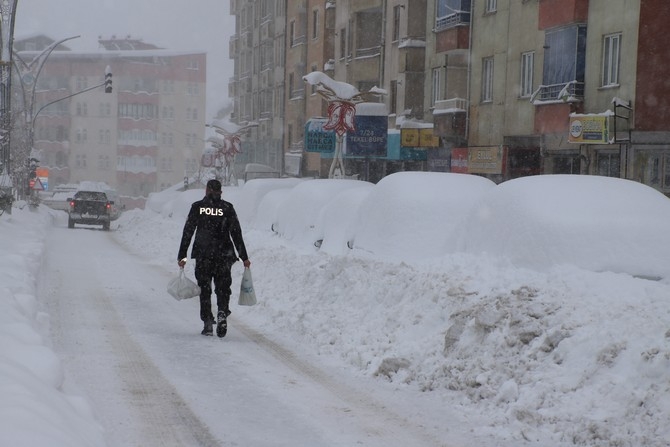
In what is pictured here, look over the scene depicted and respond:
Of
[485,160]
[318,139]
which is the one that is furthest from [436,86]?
[318,139]

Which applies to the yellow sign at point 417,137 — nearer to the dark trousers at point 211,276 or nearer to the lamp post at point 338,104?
the lamp post at point 338,104

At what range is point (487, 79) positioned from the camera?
32406mm

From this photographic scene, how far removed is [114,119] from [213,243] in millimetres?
97993

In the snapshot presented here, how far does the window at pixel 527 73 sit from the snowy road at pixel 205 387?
62.6ft

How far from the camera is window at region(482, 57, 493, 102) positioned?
3216 cm

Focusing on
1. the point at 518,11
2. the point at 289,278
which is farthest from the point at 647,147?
the point at 289,278

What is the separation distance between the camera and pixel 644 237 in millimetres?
9211

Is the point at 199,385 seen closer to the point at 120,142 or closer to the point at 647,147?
the point at 647,147

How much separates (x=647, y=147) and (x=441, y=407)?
1836 cm

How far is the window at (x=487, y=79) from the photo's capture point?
3216 cm

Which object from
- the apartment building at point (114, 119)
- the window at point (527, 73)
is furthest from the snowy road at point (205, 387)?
the apartment building at point (114, 119)

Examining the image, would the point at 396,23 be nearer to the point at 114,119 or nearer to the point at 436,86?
the point at 436,86

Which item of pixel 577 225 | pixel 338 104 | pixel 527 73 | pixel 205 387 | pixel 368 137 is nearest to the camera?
pixel 205 387

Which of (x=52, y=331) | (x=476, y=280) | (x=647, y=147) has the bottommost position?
(x=52, y=331)
